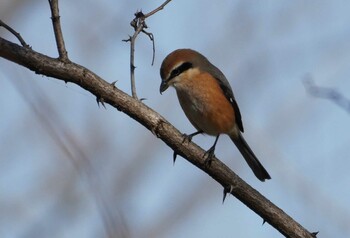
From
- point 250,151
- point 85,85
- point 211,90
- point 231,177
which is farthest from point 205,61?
point 85,85

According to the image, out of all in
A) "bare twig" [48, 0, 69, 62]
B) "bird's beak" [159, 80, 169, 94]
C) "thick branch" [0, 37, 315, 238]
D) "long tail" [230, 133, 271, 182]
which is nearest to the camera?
"thick branch" [0, 37, 315, 238]

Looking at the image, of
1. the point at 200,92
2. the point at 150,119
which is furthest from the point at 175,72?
the point at 150,119

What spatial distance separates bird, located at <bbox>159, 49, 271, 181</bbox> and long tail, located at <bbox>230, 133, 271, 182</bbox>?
34cm

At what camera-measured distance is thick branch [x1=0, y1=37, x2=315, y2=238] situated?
2.54m

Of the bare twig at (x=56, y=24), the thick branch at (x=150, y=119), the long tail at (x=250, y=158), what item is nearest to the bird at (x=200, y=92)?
the long tail at (x=250, y=158)

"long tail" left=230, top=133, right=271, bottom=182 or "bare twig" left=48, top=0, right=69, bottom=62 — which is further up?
A: "long tail" left=230, top=133, right=271, bottom=182

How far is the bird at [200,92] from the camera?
4.90m

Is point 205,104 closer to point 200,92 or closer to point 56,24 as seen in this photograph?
point 200,92

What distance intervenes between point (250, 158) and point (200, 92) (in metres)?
1.00

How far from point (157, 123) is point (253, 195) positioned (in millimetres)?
682

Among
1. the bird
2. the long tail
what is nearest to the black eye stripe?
the bird

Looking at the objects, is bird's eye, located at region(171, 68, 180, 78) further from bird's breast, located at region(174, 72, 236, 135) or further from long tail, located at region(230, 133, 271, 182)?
long tail, located at region(230, 133, 271, 182)

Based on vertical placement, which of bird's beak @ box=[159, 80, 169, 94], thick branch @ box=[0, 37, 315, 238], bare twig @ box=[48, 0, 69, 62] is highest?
bird's beak @ box=[159, 80, 169, 94]

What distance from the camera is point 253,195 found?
9.82 ft
